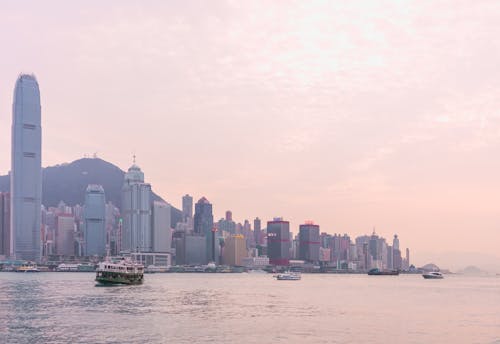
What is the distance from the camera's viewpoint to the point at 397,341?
2972 inches

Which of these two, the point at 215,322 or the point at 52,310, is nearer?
the point at 215,322

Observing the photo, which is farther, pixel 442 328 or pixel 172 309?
pixel 172 309

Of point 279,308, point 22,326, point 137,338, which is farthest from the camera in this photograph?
point 279,308

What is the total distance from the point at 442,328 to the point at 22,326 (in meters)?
59.7

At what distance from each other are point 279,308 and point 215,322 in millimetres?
29573

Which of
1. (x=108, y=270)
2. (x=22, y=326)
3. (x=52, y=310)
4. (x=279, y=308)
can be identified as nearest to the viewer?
(x=22, y=326)

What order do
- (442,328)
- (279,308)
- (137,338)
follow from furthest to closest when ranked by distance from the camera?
(279,308) → (442,328) → (137,338)

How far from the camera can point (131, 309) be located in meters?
107

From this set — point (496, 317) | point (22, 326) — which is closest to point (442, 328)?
point (496, 317)

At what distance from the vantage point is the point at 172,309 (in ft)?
364

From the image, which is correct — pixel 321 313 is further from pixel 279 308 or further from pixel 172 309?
pixel 172 309

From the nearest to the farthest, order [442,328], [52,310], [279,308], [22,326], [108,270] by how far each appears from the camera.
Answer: [22,326]
[442,328]
[52,310]
[279,308]
[108,270]

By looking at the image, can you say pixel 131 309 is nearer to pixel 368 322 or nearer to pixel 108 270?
pixel 368 322

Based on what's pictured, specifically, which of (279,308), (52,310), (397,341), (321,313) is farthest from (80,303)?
(397,341)
